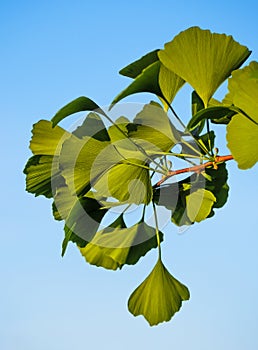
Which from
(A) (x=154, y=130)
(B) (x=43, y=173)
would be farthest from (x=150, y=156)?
(B) (x=43, y=173)

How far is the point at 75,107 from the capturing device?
1.83 feet

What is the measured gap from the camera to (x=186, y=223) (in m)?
0.71

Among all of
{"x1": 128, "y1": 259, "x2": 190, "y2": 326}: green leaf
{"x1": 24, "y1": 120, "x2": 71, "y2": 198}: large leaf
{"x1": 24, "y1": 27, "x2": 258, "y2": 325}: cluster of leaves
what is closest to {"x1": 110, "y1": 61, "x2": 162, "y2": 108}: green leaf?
{"x1": 24, "y1": 27, "x2": 258, "y2": 325}: cluster of leaves

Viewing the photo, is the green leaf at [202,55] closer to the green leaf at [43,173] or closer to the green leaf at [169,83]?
the green leaf at [169,83]

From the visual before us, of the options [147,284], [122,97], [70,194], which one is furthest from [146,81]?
[147,284]

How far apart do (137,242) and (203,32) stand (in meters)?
0.30

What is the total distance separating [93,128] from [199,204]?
0.57ft

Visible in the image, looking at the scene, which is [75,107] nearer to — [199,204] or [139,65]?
[139,65]

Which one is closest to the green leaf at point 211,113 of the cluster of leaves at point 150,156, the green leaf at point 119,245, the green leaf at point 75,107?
the cluster of leaves at point 150,156

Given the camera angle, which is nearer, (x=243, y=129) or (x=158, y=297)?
(x=243, y=129)

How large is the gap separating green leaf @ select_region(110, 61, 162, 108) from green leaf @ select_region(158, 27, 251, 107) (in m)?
0.01

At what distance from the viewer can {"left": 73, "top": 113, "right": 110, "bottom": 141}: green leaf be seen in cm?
61

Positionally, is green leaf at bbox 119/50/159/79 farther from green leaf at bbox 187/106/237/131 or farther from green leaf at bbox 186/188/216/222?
green leaf at bbox 186/188/216/222

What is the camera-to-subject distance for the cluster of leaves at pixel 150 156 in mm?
538
